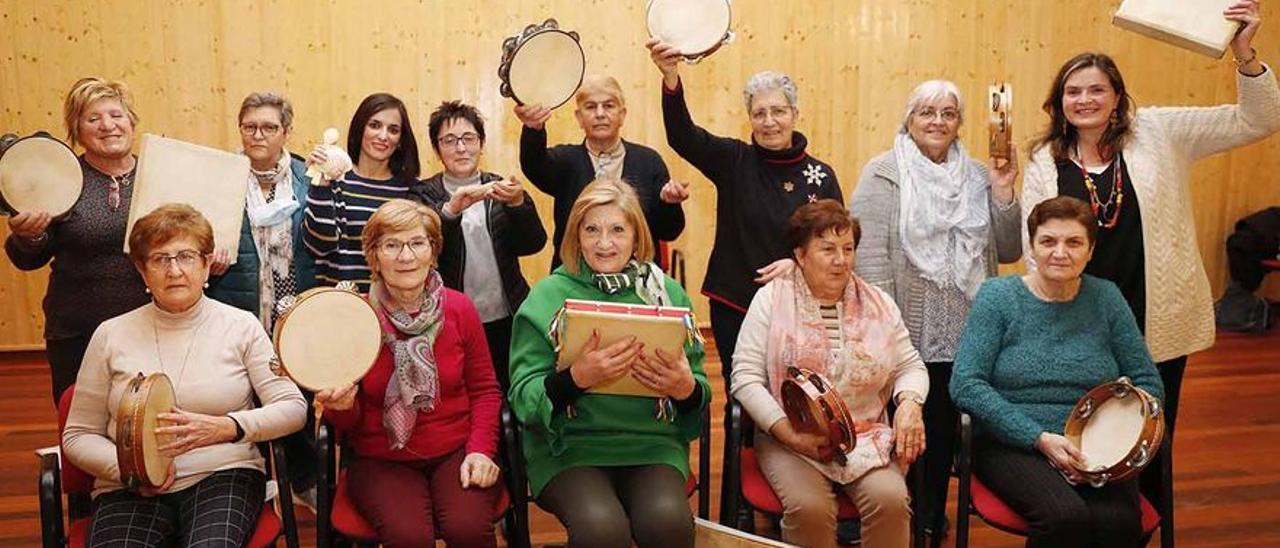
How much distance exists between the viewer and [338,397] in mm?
2539

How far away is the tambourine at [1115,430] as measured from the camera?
8.80 feet

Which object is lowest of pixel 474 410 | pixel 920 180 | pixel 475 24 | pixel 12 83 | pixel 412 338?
pixel 474 410

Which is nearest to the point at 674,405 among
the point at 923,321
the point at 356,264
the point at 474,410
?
the point at 474,410

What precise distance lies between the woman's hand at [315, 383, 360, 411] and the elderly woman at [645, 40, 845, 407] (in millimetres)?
1361

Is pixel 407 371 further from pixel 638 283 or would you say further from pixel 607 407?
pixel 638 283

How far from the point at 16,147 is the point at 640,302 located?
6.09 ft

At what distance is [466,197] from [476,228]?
0.26 m

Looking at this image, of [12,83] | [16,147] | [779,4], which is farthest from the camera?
[779,4]

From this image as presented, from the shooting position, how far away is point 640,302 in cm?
288

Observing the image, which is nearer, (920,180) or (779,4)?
(920,180)

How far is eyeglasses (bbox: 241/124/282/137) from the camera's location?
3.70 metres

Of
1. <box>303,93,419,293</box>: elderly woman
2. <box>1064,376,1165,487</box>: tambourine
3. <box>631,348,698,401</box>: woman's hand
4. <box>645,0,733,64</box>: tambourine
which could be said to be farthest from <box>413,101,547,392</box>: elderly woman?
<box>1064,376,1165,487</box>: tambourine

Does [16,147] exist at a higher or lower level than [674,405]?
higher

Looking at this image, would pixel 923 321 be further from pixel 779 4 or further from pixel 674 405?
pixel 779 4
